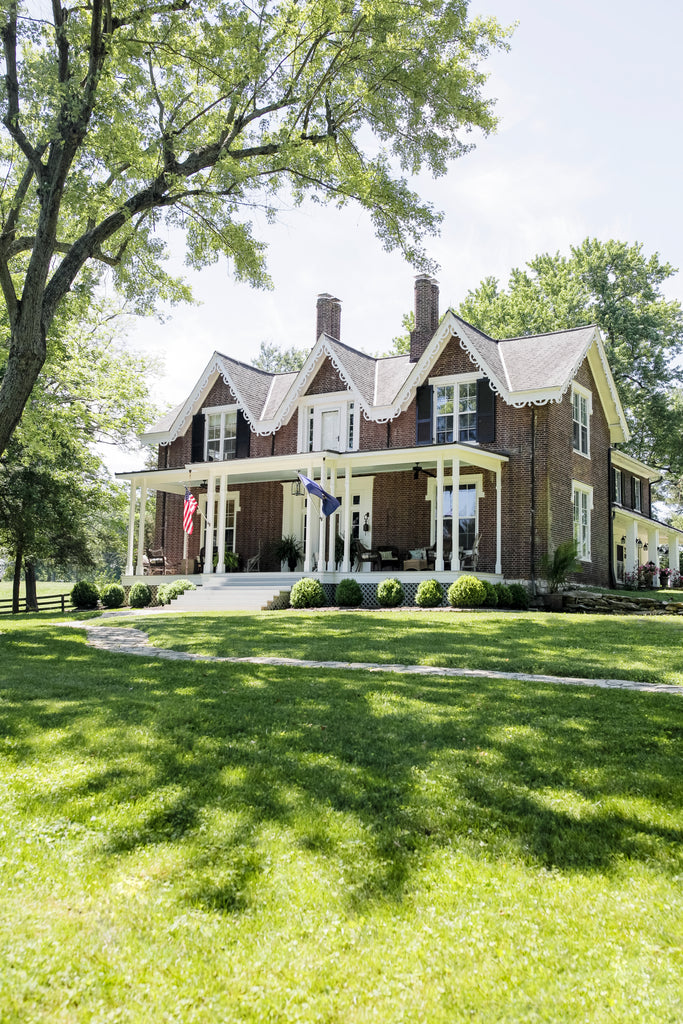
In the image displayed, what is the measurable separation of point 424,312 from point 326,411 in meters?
4.39

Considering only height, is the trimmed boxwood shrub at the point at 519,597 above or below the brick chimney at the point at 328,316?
below

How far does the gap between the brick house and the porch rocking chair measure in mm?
97

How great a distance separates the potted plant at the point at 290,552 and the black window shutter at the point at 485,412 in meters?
6.78

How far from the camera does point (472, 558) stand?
2072 centimetres

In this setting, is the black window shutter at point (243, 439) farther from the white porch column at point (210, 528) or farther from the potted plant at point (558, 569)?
the potted plant at point (558, 569)

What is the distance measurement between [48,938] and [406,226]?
14.8m

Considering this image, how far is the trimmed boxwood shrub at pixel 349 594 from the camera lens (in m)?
18.6

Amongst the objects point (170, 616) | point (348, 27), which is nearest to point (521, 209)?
point (348, 27)

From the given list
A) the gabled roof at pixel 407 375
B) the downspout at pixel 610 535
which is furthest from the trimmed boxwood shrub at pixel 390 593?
the downspout at pixel 610 535

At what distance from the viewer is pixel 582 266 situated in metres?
38.5

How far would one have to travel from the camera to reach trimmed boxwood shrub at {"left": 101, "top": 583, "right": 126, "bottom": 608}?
23.5m

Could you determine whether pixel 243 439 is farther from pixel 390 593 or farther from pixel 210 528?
pixel 390 593

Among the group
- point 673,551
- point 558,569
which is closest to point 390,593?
point 558,569

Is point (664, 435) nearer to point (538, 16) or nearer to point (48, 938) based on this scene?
point (538, 16)
